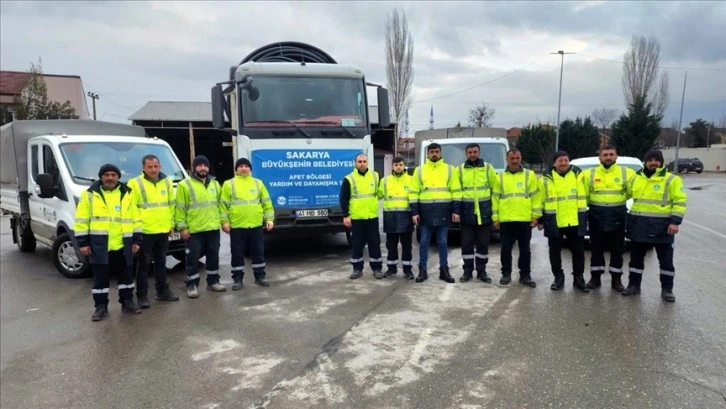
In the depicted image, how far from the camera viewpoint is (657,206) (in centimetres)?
571

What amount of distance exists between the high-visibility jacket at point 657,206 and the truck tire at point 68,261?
762cm

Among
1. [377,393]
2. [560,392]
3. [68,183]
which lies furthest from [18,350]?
[560,392]

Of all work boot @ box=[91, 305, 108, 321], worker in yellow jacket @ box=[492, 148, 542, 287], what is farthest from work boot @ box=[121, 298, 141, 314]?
worker in yellow jacket @ box=[492, 148, 542, 287]

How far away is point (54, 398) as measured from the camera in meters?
3.70

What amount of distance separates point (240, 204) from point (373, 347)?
3.04 meters

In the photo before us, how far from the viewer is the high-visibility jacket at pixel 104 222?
5293 millimetres

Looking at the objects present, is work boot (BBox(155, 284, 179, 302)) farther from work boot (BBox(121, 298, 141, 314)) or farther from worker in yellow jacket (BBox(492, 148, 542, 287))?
worker in yellow jacket (BBox(492, 148, 542, 287))

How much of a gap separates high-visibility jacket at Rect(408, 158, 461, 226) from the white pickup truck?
366cm

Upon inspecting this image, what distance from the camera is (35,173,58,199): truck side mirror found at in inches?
266

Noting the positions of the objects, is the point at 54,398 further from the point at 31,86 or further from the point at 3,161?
the point at 31,86

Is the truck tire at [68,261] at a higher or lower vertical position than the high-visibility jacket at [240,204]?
lower

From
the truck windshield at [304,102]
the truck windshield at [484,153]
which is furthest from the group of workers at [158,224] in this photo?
the truck windshield at [484,153]

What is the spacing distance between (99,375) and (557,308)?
463 centimetres

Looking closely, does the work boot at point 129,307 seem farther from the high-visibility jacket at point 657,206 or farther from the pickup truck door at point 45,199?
the high-visibility jacket at point 657,206
